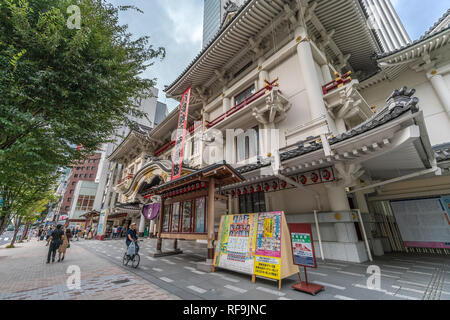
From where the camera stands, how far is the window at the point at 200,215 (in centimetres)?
710

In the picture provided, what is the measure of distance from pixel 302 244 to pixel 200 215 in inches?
163

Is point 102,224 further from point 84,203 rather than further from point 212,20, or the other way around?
point 212,20

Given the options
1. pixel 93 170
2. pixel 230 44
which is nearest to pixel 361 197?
pixel 230 44

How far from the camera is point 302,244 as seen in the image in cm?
432

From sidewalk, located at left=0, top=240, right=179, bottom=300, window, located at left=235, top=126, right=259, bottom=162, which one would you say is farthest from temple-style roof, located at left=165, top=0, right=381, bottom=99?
sidewalk, located at left=0, top=240, right=179, bottom=300

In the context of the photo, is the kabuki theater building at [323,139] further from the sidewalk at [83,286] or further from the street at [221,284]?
the sidewalk at [83,286]

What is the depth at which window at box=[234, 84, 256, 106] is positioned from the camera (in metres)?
12.4

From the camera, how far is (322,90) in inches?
361

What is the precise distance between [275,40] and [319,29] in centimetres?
255

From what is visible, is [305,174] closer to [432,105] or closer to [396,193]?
[396,193]

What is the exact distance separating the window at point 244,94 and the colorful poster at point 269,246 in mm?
9477

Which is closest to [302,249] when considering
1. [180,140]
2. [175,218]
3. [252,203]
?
[175,218]

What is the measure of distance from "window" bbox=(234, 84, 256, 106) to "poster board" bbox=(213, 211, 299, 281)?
927 cm

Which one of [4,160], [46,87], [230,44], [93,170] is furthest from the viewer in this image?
[93,170]
